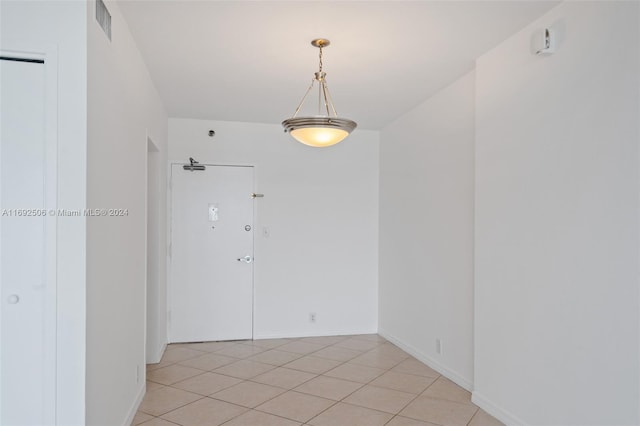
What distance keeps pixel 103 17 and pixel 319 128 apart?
1364mm

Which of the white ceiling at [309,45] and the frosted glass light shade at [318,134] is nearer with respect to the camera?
the white ceiling at [309,45]

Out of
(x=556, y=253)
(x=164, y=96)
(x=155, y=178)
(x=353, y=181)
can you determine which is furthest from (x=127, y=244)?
(x=353, y=181)

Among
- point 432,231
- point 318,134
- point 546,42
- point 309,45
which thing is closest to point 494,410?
point 432,231

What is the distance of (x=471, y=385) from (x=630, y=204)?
211 cm

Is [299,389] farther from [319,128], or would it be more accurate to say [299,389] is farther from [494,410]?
[319,128]

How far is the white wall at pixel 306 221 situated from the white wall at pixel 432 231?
0.28 m

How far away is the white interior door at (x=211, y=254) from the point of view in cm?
511

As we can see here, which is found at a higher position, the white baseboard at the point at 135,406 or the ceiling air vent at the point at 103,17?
the ceiling air vent at the point at 103,17

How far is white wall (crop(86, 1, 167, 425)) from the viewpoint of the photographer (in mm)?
2084

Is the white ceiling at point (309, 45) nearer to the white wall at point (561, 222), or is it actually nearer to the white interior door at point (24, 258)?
the white wall at point (561, 222)

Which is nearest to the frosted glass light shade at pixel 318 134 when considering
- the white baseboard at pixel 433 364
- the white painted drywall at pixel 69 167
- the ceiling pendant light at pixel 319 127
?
the ceiling pendant light at pixel 319 127

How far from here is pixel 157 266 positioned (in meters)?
4.37

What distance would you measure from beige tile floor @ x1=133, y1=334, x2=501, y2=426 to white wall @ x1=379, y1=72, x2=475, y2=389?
1.05 feet

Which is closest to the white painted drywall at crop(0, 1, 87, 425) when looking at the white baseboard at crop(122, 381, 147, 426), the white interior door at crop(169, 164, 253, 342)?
the white baseboard at crop(122, 381, 147, 426)
